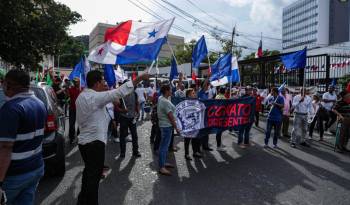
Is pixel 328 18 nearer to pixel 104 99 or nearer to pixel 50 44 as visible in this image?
pixel 50 44

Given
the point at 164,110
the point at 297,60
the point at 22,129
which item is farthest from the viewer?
the point at 297,60

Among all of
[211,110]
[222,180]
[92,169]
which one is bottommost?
[222,180]

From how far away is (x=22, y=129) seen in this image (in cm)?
288

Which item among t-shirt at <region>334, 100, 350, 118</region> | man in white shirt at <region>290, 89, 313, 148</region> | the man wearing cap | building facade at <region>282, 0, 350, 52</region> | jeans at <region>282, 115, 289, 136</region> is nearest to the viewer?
the man wearing cap

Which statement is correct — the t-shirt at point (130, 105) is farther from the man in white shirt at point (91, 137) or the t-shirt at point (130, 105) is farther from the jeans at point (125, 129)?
the man in white shirt at point (91, 137)

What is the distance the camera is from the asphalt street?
17.2 ft

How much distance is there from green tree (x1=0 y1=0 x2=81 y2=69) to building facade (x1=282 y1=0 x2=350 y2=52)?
91.3 metres

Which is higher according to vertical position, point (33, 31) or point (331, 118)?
point (33, 31)

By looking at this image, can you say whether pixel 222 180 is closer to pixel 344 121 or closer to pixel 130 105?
pixel 130 105

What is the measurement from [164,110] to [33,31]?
28.6ft

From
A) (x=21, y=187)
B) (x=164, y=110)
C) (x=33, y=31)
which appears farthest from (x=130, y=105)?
(x=33, y=31)

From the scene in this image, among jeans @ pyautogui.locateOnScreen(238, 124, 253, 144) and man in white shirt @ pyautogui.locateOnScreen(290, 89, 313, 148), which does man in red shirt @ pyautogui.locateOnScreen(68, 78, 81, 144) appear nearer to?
jeans @ pyautogui.locateOnScreen(238, 124, 253, 144)

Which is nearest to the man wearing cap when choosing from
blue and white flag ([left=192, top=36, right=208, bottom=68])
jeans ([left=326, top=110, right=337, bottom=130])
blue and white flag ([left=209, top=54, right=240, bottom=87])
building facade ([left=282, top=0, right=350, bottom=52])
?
jeans ([left=326, top=110, right=337, bottom=130])

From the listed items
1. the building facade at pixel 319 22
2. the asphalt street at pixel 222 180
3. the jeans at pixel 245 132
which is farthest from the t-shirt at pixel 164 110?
the building facade at pixel 319 22
